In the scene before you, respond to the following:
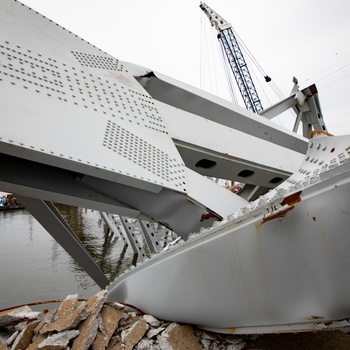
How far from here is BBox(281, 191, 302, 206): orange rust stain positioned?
1489 millimetres

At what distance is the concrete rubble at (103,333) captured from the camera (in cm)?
205

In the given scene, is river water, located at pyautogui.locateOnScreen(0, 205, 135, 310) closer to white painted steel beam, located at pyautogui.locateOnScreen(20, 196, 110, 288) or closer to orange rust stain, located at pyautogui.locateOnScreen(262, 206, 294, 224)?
white painted steel beam, located at pyautogui.locateOnScreen(20, 196, 110, 288)

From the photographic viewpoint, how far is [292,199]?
151 centimetres

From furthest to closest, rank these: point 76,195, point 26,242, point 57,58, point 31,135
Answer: point 26,242
point 57,58
point 76,195
point 31,135

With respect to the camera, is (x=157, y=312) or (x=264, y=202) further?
(x=157, y=312)

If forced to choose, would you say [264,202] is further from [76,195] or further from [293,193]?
[76,195]

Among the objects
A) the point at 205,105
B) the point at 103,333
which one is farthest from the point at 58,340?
the point at 205,105

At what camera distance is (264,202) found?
1.71 m

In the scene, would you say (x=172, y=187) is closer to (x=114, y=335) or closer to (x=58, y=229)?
(x=114, y=335)

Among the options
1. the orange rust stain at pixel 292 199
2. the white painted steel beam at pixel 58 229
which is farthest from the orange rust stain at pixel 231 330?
the white painted steel beam at pixel 58 229

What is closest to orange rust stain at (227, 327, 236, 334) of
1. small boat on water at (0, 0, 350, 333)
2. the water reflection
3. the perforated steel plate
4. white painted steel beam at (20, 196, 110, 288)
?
small boat on water at (0, 0, 350, 333)

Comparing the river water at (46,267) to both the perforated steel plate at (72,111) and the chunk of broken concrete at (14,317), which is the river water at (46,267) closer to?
the chunk of broken concrete at (14,317)

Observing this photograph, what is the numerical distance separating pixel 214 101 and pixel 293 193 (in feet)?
11.8

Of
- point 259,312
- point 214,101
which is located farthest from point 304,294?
point 214,101
